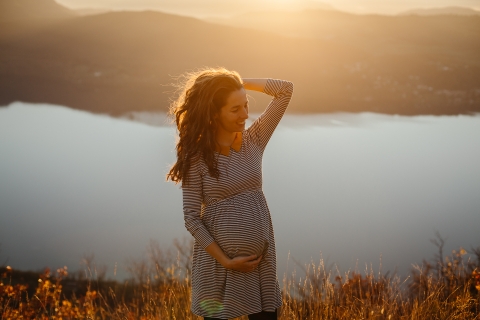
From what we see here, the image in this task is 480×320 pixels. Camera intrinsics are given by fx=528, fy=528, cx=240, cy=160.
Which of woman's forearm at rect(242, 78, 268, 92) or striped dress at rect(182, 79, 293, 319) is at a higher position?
woman's forearm at rect(242, 78, 268, 92)

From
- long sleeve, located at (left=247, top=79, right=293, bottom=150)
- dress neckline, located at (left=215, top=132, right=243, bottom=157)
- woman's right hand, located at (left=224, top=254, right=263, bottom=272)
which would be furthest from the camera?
long sleeve, located at (left=247, top=79, right=293, bottom=150)

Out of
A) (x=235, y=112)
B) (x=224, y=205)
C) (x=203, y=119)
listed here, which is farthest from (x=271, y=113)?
(x=224, y=205)

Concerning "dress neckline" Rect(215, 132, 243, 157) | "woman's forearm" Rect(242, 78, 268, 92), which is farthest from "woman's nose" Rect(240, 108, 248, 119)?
"woman's forearm" Rect(242, 78, 268, 92)

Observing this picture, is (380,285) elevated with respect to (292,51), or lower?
lower

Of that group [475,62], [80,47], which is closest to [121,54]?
[80,47]

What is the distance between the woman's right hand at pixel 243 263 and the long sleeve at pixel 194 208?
0.13m

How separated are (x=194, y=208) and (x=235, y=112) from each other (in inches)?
18.5

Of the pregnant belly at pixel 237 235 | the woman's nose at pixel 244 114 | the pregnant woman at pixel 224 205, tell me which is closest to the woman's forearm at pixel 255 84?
the pregnant woman at pixel 224 205

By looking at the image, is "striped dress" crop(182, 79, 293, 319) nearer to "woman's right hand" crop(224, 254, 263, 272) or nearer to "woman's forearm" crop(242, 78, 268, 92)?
"woman's right hand" crop(224, 254, 263, 272)

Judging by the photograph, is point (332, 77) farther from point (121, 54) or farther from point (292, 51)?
point (121, 54)

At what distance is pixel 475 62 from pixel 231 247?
60.3ft

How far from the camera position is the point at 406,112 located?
17734 mm

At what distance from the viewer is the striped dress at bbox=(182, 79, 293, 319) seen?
7.71 ft

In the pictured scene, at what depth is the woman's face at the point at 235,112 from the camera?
2.38 meters
